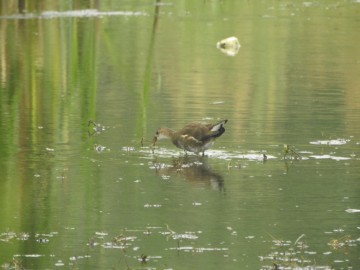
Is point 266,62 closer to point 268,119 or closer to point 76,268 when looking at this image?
point 268,119

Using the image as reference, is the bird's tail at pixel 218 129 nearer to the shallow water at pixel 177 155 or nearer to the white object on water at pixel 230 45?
the shallow water at pixel 177 155

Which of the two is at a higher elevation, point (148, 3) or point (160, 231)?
point (148, 3)

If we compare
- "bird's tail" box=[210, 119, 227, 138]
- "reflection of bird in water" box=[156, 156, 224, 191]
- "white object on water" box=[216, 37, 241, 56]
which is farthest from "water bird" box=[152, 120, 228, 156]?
"white object on water" box=[216, 37, 241, 56]

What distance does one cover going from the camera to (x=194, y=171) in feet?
42.8

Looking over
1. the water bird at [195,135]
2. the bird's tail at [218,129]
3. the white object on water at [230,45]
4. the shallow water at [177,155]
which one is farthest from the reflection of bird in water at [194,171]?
the white object on water at [230,45]

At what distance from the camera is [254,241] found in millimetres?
9820

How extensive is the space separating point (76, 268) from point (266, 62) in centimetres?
1468

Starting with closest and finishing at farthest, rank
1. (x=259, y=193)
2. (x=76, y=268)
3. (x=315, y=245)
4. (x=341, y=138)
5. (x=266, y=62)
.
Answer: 1. (x=76, y=268)
2. (x=315, y=245)
3. (x=259, y=193)
4. (x=341, y=138)
5. (x=266, y=62)

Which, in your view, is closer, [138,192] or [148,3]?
[138,192]

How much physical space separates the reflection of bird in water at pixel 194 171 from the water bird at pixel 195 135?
14 cm

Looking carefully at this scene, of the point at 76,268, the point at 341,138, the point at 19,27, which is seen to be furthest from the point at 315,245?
the point at 19,27

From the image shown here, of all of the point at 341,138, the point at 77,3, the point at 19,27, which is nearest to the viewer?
the point at 341,138

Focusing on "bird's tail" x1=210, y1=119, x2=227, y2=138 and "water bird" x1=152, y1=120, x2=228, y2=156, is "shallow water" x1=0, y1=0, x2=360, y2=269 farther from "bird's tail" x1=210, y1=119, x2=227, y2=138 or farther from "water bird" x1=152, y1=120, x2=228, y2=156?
"bird's tail" x1=210, y1=119, x2=227, y2=138

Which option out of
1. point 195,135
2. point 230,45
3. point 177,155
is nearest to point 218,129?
point 195,135
